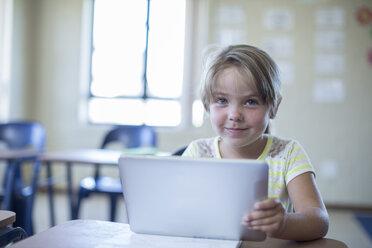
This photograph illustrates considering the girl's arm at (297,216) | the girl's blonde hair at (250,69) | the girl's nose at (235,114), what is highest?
the girl's blonde hair at (250,69)

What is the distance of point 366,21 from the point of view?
4.36 m

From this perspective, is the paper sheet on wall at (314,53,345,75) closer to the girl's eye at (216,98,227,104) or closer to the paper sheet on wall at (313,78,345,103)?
the paper sheet on wall at (313,78,345,103)

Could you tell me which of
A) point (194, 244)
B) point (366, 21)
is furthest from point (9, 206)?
point (366, 21)

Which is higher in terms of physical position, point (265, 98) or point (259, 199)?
point (265, 98)

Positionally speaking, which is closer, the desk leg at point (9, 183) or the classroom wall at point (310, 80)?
the desk leg at point (9, 183)

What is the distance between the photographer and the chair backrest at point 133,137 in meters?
3.05

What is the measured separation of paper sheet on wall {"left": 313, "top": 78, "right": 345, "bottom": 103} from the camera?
4398 mm

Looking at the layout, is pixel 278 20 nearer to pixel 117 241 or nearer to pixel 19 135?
pixel 19 135

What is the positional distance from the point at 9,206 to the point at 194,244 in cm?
220

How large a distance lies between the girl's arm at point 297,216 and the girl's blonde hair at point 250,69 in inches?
8.2

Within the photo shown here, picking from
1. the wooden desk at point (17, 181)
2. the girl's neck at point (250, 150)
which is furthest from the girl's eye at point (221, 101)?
the wooden desk at point (17, 181)

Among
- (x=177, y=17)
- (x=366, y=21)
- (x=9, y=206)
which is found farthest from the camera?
(x=177, y=17)

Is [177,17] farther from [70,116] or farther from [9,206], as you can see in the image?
[9,206]

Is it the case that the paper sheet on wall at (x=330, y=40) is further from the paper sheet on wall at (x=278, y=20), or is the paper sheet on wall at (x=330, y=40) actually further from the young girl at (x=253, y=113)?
the young girl at (x=253, y=113)
